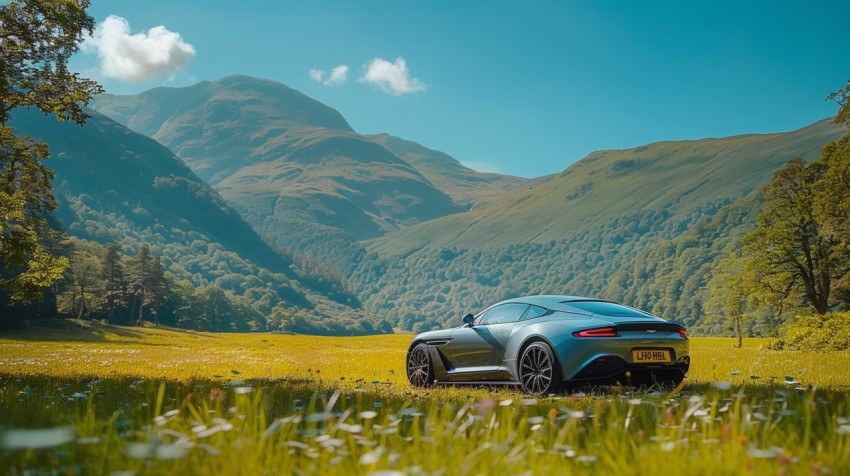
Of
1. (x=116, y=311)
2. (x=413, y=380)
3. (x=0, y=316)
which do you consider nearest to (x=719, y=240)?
(x=116, y=311)

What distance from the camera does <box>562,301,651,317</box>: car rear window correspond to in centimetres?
981

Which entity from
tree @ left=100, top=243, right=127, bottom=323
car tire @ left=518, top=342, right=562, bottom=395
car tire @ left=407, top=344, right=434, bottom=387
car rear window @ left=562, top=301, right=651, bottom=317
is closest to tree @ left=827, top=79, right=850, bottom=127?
car rear window @ left=562, top=301, right=651, bottom=317

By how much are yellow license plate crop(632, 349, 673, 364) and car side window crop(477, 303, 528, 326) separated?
6.86 feet

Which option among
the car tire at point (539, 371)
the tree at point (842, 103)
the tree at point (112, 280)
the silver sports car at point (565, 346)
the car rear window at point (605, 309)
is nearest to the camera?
the silver sports car at point (565, 346)

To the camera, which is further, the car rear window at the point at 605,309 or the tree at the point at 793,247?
the tree at the point at 793,247

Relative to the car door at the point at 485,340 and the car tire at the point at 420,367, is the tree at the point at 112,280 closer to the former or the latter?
the car tire at the point at 420,367

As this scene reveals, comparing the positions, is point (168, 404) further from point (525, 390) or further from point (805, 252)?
point (805, 252)

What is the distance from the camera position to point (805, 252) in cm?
3822

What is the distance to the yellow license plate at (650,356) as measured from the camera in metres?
9.19

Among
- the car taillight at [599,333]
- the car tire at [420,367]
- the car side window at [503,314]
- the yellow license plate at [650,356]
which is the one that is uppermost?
the car side window at [503,314]

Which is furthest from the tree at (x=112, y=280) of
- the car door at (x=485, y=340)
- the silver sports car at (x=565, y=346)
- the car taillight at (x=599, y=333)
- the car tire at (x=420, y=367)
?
the car taillight at (x=599, y=333)

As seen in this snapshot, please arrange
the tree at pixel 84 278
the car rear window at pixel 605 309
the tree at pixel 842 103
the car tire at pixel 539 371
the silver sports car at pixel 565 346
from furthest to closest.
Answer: the tree at pixel 84 278
the tree at pixel 842 103
the car rear window at pixel 605 309
the car tire at pixel 539 371
the silver sports car at pixel 565 346

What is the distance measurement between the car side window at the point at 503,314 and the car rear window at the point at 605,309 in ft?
2.75

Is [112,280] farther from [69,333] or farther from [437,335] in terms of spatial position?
[437,335]
